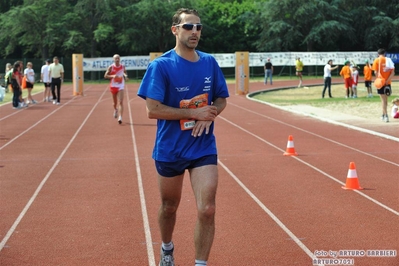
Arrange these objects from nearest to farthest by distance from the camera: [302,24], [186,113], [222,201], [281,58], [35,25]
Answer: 1. [186,113]
2. [222,201]
3. [281,58]
4. [35,25]
5. [302,24]

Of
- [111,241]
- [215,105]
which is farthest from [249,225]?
[215,105]

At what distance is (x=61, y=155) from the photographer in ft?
44.5

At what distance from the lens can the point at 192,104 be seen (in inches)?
213

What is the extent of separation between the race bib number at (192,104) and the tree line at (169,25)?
5309 cm

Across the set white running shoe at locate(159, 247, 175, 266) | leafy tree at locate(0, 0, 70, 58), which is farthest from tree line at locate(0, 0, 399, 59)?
white running shoe at locate(159, 247, 175, 266)

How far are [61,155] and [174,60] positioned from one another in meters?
8.54

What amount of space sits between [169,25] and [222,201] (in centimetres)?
5365

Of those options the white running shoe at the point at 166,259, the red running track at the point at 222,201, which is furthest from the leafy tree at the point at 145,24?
the white running shoe at the point at 166,259

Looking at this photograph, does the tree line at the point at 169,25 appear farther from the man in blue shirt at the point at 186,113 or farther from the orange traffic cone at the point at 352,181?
the man in blue shirt at the point at 186,113

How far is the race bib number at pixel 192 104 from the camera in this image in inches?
210

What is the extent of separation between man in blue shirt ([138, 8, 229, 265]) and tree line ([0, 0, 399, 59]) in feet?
174

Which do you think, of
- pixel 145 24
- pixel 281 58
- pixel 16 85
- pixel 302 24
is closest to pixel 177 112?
pixel 16 85

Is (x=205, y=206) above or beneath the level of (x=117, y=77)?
beneath

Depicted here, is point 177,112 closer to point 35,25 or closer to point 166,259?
point 166,259
